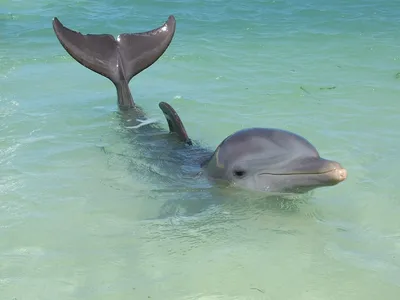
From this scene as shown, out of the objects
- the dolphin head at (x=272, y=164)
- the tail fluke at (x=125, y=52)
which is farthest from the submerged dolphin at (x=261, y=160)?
the tail fluke at (x=125, y=52)

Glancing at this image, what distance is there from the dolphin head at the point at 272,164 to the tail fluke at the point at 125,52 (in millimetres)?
2227

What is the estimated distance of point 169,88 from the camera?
972 centimetres

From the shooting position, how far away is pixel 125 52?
8.05m

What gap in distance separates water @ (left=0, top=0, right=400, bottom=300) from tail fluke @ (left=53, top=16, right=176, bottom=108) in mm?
574

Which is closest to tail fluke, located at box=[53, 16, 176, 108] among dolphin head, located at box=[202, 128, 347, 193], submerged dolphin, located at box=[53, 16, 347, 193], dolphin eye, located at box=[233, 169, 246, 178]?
submerged dolphin, located at box=[53, 16, 347, 193]

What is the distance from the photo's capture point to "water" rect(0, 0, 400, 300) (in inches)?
187

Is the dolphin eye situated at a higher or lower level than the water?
higher

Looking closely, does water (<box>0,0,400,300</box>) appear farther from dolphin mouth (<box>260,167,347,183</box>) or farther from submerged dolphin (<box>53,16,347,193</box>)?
dolphin mouth (<box>260,167,347,183</box>)

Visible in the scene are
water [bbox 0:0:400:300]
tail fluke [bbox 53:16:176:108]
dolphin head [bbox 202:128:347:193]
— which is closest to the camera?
water [bbox 0:0:400:300]

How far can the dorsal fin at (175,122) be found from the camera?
6.78 metres

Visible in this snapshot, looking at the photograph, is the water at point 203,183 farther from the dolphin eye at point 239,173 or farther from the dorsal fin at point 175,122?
the dorsal fin at point 175,122

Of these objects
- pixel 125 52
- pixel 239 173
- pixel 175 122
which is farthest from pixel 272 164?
pixel 125 52

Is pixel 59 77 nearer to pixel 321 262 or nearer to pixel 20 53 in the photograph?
pixel 20 53

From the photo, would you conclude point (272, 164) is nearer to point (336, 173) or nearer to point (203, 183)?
point (336, 173)
